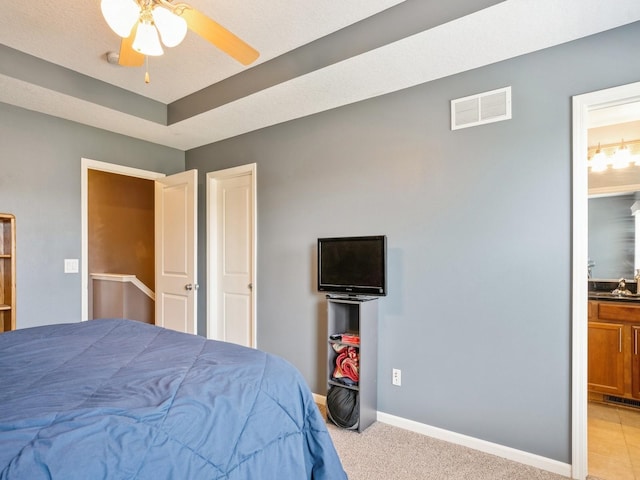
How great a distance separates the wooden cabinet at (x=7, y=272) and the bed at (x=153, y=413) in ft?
3.97

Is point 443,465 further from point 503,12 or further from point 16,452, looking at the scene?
point 503,12

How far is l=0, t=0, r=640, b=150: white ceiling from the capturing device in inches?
73.8

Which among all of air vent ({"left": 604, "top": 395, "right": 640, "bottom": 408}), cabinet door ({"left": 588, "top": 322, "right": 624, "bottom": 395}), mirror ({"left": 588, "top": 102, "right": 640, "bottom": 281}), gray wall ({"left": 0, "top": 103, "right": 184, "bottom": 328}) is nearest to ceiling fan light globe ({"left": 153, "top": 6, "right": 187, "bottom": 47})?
gray wall ({"left": 0, "top": 103, "right": 184, "bottom": 328})

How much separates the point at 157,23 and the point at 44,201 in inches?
91.7

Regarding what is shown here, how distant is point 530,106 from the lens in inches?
85.2

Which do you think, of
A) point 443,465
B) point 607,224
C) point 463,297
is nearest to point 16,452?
point 443,465

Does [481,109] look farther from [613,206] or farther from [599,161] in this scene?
[613,206]

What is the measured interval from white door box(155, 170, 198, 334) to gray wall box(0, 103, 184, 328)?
76 cm

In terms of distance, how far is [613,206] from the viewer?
11.2 feet

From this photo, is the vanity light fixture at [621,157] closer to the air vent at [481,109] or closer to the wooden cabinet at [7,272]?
the air vent at [481,109]

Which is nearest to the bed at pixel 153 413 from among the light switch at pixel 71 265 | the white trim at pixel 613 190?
the light switch at pixel 71 265

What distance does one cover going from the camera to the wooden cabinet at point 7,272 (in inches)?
103

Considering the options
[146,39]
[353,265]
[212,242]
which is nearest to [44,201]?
[212,242]

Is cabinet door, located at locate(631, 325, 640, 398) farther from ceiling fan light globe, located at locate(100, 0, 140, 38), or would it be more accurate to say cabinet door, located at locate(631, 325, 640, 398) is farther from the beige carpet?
ceiling fan light globe, located at locate(100, 0, 140, 38)
